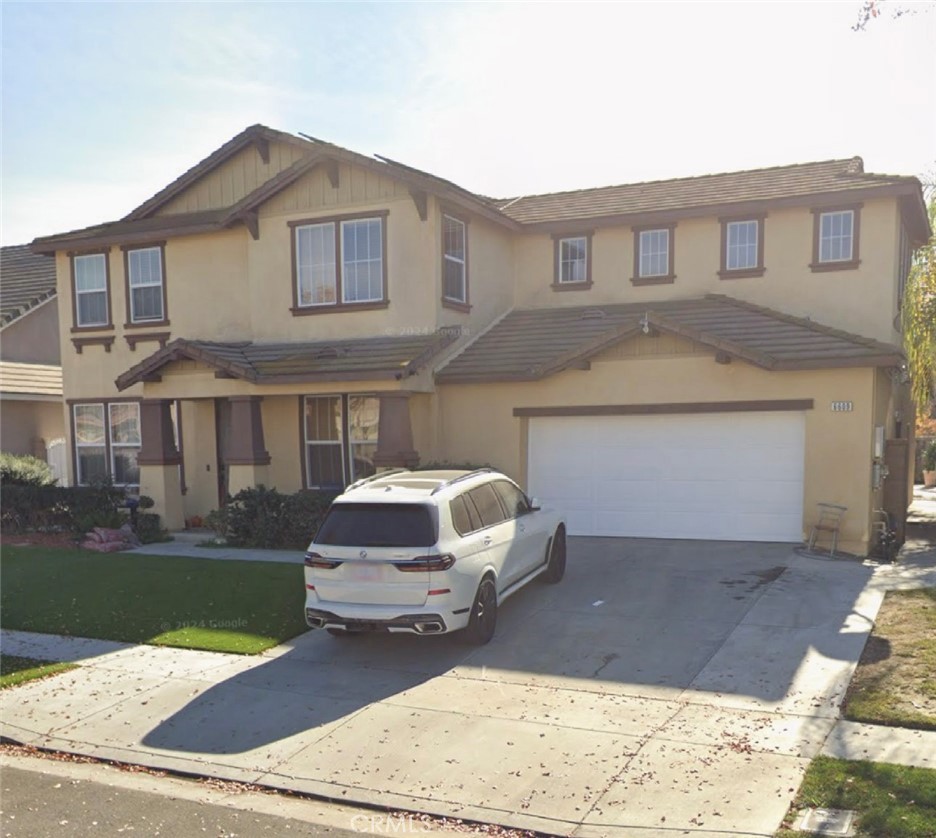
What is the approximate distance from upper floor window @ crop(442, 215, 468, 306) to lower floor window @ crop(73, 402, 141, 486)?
25.2 ft

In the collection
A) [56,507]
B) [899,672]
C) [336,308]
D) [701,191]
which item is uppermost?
[701,191]

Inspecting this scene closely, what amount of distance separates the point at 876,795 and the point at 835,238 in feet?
40.5

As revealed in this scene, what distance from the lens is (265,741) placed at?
6.74 metres

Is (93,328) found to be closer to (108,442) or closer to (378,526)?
(108,442)

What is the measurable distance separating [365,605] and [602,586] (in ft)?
13.1

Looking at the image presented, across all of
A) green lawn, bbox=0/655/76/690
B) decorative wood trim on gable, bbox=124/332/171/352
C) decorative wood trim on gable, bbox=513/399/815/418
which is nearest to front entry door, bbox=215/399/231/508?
decorative wood trim on gable, bbox=124/332/171/352

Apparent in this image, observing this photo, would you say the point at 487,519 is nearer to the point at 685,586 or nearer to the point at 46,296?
the point at 685,586

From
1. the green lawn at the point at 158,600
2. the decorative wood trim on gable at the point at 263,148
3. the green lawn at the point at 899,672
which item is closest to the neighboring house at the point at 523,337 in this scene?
the decorative wood trim on gable at the point at 263,148

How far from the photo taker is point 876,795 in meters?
5.27

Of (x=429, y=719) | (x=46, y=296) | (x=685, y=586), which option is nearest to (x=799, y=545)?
(x=685, y=586)

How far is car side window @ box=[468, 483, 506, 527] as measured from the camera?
9227 mm

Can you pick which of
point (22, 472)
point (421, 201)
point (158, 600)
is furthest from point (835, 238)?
point (22, 472)

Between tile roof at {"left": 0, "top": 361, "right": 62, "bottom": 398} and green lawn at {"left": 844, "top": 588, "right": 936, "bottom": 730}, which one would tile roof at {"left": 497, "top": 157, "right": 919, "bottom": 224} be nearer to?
green lawn at {"left": 844, "top": 588, "right": 936, "bottom": 730}

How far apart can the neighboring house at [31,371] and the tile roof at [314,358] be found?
6.35 m
